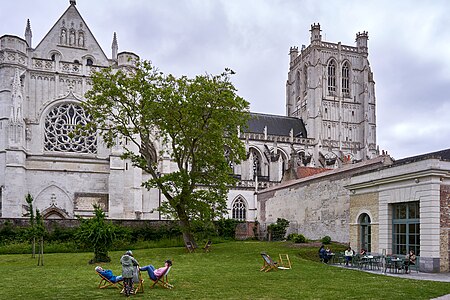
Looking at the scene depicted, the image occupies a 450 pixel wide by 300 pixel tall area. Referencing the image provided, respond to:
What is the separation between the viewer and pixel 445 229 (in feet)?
56.6

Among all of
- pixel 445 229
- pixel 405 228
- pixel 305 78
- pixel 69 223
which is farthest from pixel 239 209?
pixel 445 229

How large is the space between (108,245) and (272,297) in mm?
10886

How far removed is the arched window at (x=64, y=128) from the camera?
4091 cm

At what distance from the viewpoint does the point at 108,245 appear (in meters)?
19.8

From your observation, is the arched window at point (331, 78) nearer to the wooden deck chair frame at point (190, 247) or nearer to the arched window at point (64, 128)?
the arched window at point (64, 128)

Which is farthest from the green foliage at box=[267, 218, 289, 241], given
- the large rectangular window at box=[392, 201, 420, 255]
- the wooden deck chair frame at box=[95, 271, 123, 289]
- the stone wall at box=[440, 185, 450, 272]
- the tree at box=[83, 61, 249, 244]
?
the wooden deck chair frame at box=[95, 271, 123, 289]

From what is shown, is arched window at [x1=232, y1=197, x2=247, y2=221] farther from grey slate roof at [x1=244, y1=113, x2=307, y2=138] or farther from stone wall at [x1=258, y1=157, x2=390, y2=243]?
grey slate roof at [x1=244, y1=113, x2=307, y2=138]

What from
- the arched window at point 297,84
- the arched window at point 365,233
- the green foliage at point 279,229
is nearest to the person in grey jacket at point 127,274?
the arched window at point 365,233

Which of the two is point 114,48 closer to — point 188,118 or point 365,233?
point 188,118

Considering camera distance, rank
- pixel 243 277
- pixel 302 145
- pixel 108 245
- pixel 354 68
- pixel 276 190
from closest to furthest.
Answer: pixel 243 277, pixel 108 245, pixel 276 190, pixel 302 145, pixel 354 68

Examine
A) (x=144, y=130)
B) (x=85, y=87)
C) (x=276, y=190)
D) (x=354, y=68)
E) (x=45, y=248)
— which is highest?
(x=354, y=68)

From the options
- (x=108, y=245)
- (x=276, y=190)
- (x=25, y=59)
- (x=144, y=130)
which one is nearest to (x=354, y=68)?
(x=276, y=190)

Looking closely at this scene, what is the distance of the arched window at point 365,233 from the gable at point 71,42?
3053 cm

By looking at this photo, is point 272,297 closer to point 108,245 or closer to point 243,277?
point 243,277
